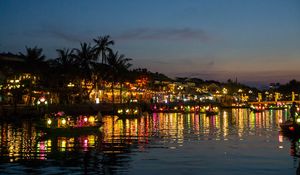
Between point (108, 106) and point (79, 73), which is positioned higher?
point (79, 73)

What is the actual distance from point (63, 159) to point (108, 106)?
7962cm

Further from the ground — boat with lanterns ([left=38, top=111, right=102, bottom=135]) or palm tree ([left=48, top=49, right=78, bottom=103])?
palm tree ([left=48, top=49, right=78, bottom=103])

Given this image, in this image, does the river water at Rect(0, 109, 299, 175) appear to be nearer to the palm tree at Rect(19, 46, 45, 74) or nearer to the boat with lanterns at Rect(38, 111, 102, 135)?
the boat with lanterns at Rect(38, 111, 102, 135)

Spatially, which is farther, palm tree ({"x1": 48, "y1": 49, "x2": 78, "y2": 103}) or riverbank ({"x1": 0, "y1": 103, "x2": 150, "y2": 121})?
palm tree ({"x1": 48, "y1": 49, "x2": 78, "y2": 103})

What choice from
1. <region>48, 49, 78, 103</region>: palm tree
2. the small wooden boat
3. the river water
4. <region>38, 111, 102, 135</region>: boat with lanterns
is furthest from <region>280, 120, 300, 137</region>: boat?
<region>48, 49, 78, 103</region>: palm tree

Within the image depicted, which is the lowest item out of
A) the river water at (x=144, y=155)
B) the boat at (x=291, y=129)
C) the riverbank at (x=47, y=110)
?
the river water at (x=144, y=155)

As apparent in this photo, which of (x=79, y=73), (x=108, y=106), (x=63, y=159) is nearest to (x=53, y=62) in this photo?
(x=79, y=73)

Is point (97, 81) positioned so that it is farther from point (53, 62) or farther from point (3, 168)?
point (3, 168)

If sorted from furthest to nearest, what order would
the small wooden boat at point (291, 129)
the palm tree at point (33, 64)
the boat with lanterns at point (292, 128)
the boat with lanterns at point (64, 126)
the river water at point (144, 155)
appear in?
1. the palm tree at point (33, 64)
2. the small wooden boat at point (291, 129)
3. the boat with lanterns at point (292, 128)
4. the boat with lanterns at point (64, 126)
5. the river water at point (144, 155)

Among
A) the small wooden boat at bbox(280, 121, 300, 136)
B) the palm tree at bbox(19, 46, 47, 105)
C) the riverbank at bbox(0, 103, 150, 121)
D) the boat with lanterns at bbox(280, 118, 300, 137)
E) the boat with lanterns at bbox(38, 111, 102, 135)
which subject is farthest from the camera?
the palm tree at bbox(19, 46, 47, 105)

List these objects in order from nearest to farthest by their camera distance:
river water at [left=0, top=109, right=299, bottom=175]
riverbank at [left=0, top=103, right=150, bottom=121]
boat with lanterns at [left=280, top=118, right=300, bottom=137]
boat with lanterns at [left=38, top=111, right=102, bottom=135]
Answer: river water at [left=0, top=109, right=299, bottom=175], boat with lanterns at [left=38, top=111, right=102, bottom=135], boat with lanterns at [left=280, top=118, right=300, bottom=137], riverbank at [left=0, top=103, right=150, bottom=121]

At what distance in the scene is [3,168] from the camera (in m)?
26.8

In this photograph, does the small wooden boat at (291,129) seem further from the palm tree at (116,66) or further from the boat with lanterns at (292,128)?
the palm tree at (116,66)

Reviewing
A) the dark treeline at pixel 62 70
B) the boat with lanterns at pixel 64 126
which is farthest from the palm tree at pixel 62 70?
the boat with lanterns at pixel 64 126
